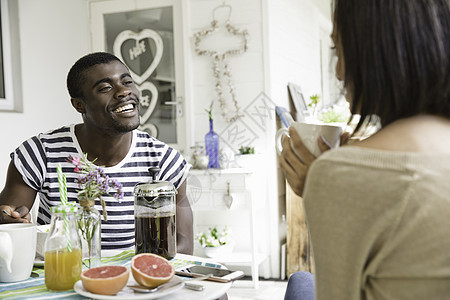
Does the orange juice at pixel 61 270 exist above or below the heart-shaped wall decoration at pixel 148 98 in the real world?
below

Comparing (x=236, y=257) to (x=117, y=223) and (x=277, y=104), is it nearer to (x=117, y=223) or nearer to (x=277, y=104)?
(x=277, y=104)

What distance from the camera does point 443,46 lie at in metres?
0.69

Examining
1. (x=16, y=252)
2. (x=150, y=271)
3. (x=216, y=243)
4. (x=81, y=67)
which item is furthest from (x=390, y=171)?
(x=216, y=243)

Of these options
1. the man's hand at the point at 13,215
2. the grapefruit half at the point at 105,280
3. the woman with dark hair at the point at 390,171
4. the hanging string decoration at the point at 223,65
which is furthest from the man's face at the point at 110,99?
the hanging string decoration at the point at 223,65

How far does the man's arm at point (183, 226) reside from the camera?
5.17ft

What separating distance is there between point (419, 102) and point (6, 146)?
3118 millimetres

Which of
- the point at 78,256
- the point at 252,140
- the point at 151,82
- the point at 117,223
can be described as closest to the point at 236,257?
the point at 252,140

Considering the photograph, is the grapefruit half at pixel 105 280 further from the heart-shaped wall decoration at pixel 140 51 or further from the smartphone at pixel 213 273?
the heart-shaped wall decoration at pixel 140 51

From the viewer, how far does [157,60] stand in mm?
3836

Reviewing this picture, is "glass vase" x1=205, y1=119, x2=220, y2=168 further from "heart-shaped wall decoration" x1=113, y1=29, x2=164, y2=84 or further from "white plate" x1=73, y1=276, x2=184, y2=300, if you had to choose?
"white plate" x1=73, y1=276, x2=184, y2=300

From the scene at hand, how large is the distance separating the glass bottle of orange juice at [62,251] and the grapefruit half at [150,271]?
0.51ft

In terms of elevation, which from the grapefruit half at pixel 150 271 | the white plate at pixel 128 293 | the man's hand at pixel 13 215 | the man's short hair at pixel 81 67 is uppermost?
the man's short hair at pixel 81 67

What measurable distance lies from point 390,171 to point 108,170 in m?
1.21

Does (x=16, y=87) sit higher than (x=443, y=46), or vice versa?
(x=16, y=87)
